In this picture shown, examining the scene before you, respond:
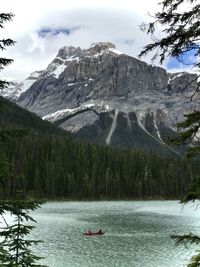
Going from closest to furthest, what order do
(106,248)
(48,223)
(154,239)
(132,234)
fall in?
(106,248) → (154,239) → (132,234) → (48,223)

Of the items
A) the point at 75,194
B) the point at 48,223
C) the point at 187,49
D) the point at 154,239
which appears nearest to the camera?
the point at 187,49

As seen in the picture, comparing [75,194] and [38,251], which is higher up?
[75,194]

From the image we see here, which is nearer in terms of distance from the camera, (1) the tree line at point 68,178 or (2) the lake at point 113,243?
(2) the lake at point 113,243

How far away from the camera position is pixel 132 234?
6919 cm

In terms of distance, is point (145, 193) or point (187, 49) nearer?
point (187, 49)

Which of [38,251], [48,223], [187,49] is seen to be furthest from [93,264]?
[187,49]

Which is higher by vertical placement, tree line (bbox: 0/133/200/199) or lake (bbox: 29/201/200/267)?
tree line (bbox: 0/133/200/199)

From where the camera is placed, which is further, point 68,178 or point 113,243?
point 68,178

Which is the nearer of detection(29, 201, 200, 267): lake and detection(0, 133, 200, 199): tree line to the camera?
detection(29, 201, 200, 267): lake

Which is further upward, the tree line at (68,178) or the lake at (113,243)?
the tree line at (68,178)

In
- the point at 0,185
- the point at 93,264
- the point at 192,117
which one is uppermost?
the point at 192,117

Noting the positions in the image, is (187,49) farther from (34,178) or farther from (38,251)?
(34,178)

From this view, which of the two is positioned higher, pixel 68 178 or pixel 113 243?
pixel 68 178

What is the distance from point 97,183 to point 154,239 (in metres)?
124
